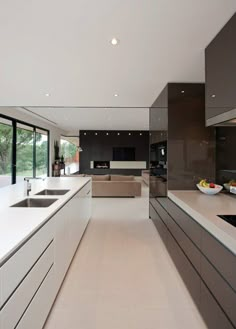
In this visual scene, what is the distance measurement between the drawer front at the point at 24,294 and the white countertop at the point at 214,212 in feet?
4.13

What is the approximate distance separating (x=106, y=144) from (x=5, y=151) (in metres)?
6.13

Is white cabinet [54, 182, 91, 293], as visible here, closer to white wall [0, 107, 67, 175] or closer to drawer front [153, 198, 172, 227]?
drawer front [153, 198, 172, 227]

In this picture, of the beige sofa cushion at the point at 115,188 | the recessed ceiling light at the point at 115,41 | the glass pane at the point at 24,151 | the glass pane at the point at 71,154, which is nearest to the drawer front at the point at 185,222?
the recessed ceiling light at the point at 115,41

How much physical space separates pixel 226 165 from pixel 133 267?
1.93 metres

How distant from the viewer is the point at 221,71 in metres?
2.09

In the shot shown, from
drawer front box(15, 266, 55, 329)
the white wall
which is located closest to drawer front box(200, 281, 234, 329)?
drawer front box(15, 266, 55, 329)

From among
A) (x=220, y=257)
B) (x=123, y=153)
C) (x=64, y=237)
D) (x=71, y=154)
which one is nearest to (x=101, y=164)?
(x=123, y=153)

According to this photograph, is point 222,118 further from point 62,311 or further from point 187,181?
point 62,311

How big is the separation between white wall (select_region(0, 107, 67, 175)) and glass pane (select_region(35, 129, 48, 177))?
0.26m

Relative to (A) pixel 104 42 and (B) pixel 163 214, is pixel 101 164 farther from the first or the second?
(A) pixel 104 42

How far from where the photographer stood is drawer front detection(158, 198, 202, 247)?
6.75ft

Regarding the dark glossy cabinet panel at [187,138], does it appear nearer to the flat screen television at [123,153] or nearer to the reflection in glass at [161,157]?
the reflection in glass at [161,157]

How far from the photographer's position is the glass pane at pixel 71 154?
13016 millimetres

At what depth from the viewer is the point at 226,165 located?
11.2ft
